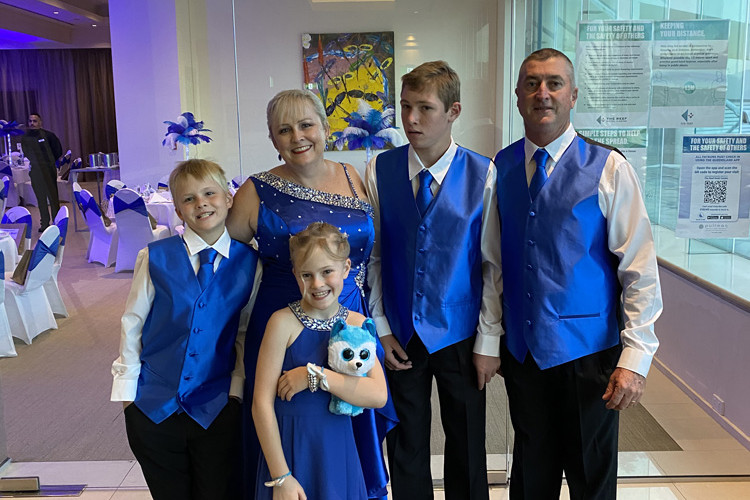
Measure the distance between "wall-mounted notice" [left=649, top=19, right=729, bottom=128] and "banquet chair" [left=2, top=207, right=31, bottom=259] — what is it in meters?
3.07

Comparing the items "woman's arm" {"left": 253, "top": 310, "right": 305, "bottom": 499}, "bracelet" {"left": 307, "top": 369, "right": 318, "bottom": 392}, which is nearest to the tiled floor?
"woman's arm" {"left": 253, "top": 310, "right": 305, "bottom": 499}

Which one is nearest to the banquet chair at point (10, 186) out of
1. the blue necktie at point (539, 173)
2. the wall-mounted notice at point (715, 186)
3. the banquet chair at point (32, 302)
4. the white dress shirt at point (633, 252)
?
the banquet chair at point (32, 302)

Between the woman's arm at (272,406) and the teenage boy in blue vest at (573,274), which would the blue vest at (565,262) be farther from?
the woman's arm at (272,406)

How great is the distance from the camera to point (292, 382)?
1708mm

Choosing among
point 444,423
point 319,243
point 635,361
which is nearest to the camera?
point 319,243

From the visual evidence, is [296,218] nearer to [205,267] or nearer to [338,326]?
[205,267]

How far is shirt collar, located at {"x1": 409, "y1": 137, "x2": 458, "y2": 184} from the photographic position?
194 centimetres

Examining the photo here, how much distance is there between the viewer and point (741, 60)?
2959 millimetres

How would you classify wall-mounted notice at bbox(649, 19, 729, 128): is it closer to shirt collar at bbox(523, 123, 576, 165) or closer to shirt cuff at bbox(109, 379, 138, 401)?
shirt collar at bbox(523, 123, 576, 165)

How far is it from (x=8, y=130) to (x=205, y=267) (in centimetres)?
196

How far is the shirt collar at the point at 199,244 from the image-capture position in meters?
1.88

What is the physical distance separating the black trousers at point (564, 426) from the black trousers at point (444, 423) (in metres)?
0.12

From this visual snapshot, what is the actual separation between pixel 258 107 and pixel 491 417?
1953 millimetres

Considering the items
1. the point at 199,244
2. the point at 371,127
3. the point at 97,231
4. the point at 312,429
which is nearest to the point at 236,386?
the point at 312,429
